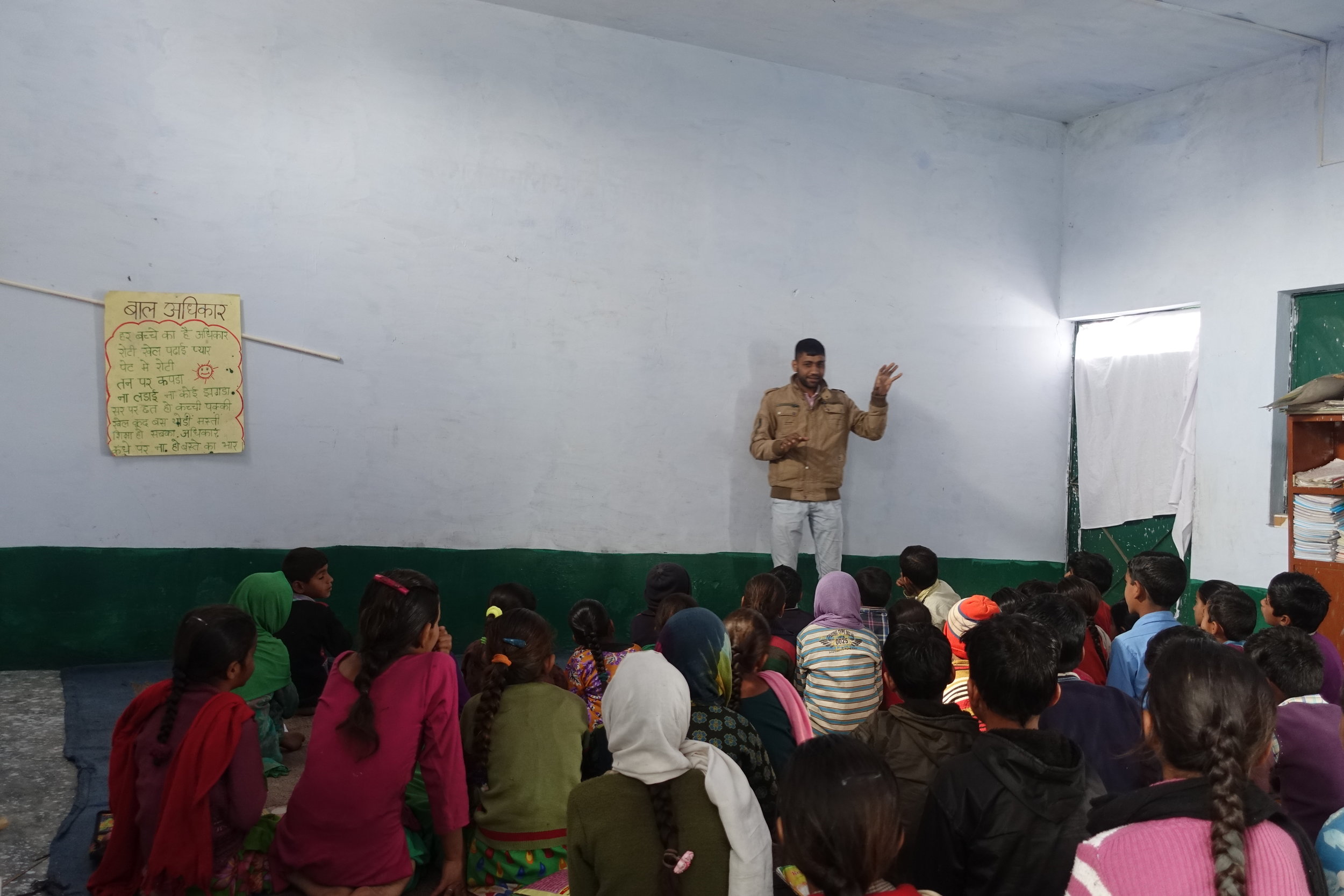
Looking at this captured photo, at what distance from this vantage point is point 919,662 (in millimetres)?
2066

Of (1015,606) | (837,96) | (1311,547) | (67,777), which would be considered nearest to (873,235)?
(837,96)

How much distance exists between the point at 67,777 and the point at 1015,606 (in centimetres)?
298

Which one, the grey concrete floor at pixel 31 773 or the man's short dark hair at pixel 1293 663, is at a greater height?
the man's short dark hair at pixel 1293 663

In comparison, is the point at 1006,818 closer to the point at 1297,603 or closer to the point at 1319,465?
the point at 1297,603

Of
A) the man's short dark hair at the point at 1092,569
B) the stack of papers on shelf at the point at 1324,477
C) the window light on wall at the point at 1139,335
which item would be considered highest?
the window light on wall at the point at 1139,335

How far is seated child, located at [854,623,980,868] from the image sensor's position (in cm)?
201

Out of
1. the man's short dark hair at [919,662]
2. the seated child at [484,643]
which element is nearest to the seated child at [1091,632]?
the man's short dark hair at [919,662]

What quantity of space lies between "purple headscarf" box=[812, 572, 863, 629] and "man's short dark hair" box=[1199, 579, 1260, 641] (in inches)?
41.9

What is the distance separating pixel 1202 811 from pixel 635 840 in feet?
2.79

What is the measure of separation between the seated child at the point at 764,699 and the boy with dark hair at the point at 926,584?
1.56m

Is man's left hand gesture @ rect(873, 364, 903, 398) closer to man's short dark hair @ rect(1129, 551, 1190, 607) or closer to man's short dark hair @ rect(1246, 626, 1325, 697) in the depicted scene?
man's short dark hair @ rect(1129, 551, 1190, 607)

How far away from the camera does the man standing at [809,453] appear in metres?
5.31

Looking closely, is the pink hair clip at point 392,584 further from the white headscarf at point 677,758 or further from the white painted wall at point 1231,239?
the white painted wall at point 1231,239

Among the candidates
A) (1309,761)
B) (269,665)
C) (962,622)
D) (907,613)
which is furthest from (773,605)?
(269,665)
